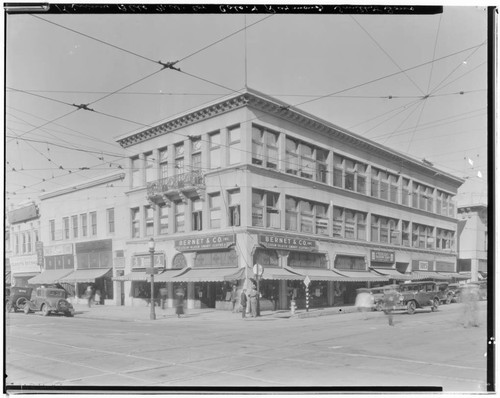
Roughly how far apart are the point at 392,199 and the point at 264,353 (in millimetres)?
4039

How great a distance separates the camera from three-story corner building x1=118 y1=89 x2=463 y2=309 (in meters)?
10.3

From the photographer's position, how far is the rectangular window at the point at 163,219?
35.7 feet

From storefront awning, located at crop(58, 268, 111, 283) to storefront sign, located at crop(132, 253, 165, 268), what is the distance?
823 millimetres

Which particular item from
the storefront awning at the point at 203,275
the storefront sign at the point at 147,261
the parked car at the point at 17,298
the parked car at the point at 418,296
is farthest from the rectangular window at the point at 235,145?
the parked car at the point at 17,298

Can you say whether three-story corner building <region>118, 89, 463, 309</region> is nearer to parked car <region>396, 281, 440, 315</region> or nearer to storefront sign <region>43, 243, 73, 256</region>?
parked car <region>396, 281, 440, 315</region>

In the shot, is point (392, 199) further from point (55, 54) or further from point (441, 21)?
point (55, 54)

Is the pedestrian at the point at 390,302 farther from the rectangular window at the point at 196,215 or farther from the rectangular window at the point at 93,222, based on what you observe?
the rectangular window at the point at 93,222

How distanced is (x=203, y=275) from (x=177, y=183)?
185 centimetres

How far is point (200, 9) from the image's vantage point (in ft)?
32.5

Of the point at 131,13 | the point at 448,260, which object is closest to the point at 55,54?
the point at 131,13

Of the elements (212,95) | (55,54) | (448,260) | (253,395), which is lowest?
(253,395)

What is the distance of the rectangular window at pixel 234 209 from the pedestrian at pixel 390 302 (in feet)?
10.5

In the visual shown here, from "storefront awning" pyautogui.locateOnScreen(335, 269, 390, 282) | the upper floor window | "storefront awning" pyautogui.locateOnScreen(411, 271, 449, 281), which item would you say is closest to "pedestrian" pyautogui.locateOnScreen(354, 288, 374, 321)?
"storefront awning" pyautogui.locateOnScreen(335, 269, 390, 282)

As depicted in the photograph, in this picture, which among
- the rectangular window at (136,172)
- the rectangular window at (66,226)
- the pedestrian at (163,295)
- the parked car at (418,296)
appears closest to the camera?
the parked car at (418,296)
